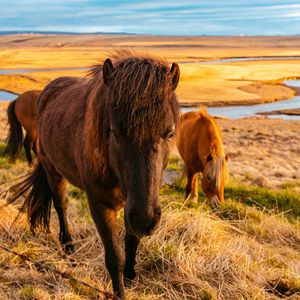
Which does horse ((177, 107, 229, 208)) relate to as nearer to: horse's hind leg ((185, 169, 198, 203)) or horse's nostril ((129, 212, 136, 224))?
horse's hind leg ((185, 169, 198, 203))

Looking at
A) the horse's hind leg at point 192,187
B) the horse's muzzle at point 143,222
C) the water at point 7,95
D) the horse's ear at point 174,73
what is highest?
the horse's ear at point 174,73

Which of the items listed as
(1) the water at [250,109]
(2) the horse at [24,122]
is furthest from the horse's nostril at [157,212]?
(1) the water at [250,109]

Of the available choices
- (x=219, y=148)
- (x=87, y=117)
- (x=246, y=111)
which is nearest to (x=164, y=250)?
(x=87, y=117)

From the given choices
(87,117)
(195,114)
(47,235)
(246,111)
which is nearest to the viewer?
(87,117)

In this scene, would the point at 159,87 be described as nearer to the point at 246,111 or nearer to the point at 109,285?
the point at 109,285

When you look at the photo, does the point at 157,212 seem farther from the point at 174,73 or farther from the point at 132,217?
the point at 174,73

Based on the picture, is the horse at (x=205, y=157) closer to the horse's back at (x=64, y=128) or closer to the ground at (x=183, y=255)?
the ground at (x=183, y=255)

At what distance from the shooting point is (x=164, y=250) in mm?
4227

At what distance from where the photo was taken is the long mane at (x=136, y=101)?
8.34 ft

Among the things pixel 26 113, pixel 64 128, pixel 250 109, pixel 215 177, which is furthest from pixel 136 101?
pixel 250 109

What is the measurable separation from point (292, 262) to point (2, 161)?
6.63 m

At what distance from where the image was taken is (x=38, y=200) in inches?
199

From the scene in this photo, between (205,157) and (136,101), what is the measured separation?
444 centimetres

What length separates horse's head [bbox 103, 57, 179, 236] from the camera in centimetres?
250
